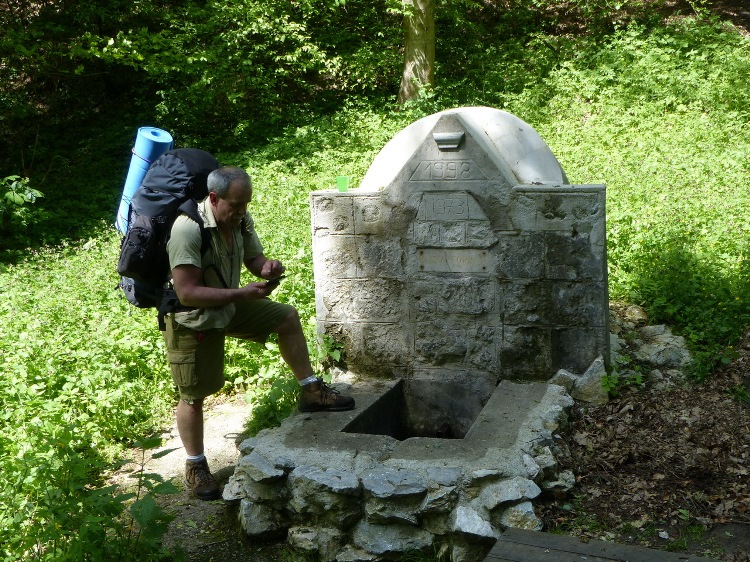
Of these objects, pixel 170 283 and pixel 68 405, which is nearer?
pixel 170 283

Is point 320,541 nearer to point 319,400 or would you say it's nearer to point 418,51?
point 319,400

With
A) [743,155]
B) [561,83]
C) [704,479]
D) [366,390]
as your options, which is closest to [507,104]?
[561,83]

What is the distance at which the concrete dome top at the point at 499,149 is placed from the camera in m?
5.37

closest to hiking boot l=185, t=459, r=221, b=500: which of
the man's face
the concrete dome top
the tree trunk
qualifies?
the man's face

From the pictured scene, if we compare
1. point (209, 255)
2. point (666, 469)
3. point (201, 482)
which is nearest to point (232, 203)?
point (209, 255)

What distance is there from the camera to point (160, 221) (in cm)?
411

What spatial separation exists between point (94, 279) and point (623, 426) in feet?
17.4

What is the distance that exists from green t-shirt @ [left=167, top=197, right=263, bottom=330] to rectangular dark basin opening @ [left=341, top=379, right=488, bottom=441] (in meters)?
1.38

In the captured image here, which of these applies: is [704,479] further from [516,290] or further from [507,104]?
[507,104]

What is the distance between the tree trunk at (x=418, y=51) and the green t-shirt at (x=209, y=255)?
28.2 ft

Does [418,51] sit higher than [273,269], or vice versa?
[418,51]

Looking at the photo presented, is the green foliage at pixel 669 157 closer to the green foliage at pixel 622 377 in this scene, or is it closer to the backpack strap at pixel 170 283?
the green foliage at pixel 622 377

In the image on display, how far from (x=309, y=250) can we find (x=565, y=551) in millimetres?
4668

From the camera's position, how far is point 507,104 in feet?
39.3
